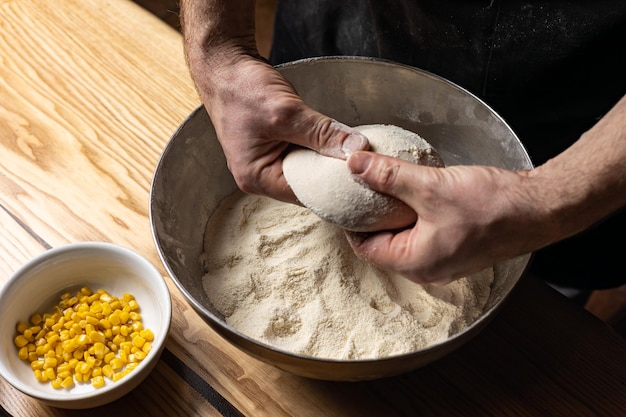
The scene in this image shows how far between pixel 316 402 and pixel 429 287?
0.74 feet

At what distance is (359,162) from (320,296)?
8.3 inches

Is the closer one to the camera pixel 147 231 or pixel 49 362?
pixel 49 362

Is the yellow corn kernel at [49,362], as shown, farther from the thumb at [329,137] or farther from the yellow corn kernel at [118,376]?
the thumb at [329,137]

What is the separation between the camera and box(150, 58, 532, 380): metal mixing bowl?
88 centimetres

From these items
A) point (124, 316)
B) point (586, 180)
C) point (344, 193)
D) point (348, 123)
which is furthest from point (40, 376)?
point (586, 180)

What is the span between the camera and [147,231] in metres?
1.06

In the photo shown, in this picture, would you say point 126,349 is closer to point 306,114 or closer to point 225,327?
point 225,327

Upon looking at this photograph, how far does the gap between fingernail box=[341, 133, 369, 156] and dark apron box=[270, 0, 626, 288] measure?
0.39 m

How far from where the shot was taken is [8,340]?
856 millimetres

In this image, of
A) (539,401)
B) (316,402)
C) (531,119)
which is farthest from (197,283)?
(531,119)

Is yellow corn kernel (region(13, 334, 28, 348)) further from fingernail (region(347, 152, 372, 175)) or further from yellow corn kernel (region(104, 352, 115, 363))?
fingernail (region(347, 152, 372, 175))

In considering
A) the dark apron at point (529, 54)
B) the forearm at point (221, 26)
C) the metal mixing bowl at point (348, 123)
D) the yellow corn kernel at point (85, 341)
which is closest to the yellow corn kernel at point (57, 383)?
the yellow corn kernel at point (85, 341)

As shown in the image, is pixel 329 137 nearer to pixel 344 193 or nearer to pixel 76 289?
pixel 344 193

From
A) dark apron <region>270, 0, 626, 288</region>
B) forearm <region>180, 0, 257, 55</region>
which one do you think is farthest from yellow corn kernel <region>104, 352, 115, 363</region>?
dark apron <region>270, 0, 626, 288</region>
